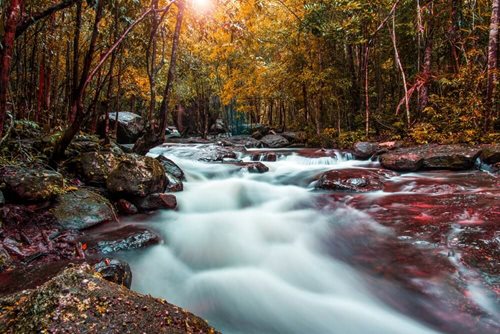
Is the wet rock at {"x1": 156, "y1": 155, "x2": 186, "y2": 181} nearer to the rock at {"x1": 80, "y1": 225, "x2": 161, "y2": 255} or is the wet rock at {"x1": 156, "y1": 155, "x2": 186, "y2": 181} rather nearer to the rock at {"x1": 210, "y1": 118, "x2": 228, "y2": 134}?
the rock at {"x1": 80, "y1": 225, "x2": 161, "y2": 255}

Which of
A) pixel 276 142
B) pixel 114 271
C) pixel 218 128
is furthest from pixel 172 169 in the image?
pixel 218 128

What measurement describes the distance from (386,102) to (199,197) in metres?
13.4

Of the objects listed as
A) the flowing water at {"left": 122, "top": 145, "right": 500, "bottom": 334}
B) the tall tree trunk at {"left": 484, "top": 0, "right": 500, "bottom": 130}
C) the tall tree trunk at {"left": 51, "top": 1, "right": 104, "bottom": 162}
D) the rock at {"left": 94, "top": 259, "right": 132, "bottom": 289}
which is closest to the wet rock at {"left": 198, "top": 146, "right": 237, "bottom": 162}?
the flowing water at {"left": 122, "top": 145, "right": 500, "bottom": 334}

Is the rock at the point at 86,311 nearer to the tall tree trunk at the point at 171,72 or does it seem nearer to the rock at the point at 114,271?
the rock at the point at 114,271

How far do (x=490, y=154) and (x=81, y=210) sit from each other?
9074 millimetres

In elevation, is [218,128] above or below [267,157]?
above

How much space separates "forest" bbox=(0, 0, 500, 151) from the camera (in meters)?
6.49

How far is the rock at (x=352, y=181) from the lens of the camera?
687cm

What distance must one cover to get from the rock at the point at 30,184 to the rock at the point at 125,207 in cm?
99

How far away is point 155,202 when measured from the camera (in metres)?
5.97

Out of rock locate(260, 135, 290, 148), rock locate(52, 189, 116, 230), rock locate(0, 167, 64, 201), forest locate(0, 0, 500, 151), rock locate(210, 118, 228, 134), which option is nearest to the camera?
rock locate(0, 167, 64, 201)

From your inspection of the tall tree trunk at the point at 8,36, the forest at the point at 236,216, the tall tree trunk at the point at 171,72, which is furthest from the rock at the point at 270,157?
the tall tree trunk at the point at 8,36

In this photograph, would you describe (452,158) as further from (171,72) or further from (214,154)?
(214,154)

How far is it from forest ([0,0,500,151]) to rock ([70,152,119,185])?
1.81 feet
